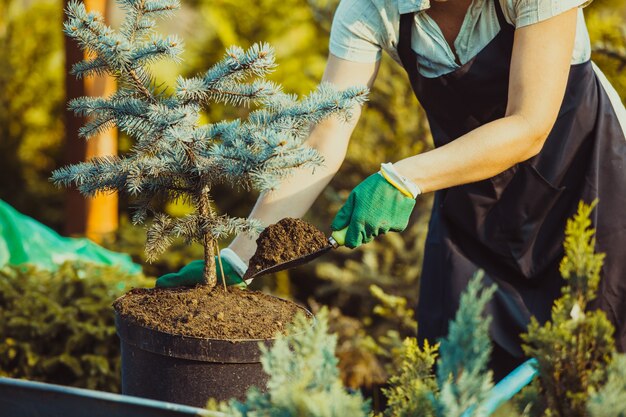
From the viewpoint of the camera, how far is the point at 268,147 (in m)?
1.45

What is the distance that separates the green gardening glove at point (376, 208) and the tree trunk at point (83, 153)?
2.36m

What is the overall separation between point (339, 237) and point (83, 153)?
8.17 feet

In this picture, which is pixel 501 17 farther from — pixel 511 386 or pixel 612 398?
pixel 612 398

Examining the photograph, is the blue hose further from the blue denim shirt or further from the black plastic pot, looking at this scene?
the blue denim shirt

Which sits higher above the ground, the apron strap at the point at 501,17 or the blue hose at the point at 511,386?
the apron strap at the point at 501,17

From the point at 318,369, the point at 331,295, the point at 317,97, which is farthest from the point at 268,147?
the point at 331,295

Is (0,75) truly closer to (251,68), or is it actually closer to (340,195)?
(340,195)

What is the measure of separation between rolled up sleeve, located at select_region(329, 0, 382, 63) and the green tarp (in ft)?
5.06

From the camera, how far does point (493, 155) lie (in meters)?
1.62

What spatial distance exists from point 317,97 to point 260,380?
1.81 feet

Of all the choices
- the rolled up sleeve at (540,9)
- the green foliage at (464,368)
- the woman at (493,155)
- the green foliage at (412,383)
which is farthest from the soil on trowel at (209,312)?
the rolled up sleeve at (540,9)

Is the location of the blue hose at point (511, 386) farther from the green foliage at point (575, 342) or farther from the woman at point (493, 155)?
the woman at point (493, 155)

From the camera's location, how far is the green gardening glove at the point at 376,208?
63.2 inches

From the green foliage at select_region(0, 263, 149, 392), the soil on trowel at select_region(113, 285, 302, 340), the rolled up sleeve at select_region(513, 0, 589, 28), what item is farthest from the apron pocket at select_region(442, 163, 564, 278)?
the green foliage at select_region(0, 263, 149, 392)
